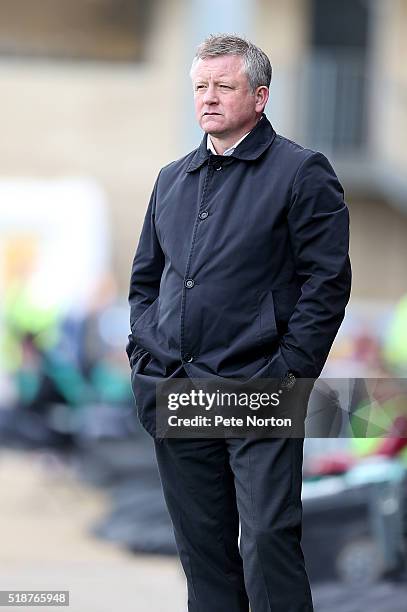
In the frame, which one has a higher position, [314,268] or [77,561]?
[314,268]

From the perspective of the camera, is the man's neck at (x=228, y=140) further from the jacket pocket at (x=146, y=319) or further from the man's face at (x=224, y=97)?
the jacket pocket at (x=146, y=319)

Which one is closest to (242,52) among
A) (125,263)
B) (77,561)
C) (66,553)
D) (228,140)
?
(228,140)

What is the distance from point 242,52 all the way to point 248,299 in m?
0.61

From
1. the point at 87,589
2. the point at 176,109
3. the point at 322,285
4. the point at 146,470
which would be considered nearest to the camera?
the point at 322,285

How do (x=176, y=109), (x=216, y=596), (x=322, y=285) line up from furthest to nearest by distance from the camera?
1. (x=176, y=109)
2. (x=216, y=596)
3. (x=322, y=285)

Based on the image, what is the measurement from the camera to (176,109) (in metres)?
17.1

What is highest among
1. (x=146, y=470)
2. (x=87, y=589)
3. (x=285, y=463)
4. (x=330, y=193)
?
(x=330, y=193)

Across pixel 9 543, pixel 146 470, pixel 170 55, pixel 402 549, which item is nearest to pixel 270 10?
pixel 170 55

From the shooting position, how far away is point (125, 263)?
16.8 m

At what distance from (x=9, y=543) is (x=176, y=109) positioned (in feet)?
35.0

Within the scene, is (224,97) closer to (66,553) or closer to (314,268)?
(314,268)

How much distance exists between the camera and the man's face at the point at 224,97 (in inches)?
131

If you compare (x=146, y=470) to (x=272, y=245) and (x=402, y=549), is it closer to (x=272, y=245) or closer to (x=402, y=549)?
(x=402, y=549)

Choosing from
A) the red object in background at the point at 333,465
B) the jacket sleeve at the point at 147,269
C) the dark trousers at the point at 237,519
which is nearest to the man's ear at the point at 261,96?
Result: the jacket sleeve at the point at 147,269
